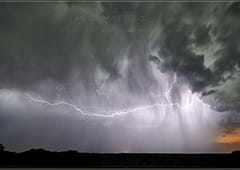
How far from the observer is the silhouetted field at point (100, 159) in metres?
2.04

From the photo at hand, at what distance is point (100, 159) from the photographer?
2.05m

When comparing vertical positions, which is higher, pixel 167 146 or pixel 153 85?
pixel 153 85

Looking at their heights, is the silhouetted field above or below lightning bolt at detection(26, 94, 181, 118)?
below

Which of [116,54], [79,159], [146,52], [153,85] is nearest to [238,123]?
[153,85]

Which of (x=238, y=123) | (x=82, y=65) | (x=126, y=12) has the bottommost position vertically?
(x=238, y=123)

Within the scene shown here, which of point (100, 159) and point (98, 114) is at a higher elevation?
point (98, 114)

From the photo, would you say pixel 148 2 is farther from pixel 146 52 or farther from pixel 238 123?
pixel 238 123

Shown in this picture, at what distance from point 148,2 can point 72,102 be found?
780 mm

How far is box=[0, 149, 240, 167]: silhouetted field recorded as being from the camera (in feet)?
6.68

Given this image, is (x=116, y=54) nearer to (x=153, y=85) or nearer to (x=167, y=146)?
(x=153, y=85)

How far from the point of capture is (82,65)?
212 cm

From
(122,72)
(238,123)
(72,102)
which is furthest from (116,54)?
(238,123)

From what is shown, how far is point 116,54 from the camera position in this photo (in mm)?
2123

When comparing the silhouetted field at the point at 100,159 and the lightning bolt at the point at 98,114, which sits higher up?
the lightning bolt at the point at 98,114
